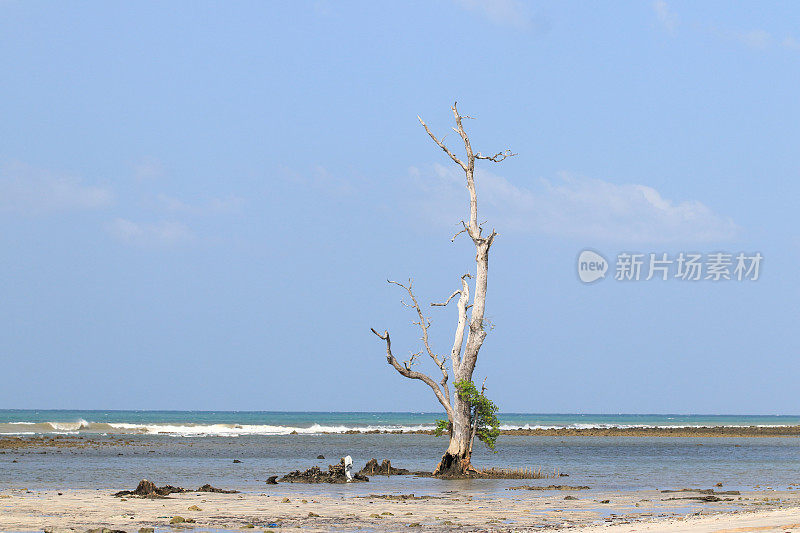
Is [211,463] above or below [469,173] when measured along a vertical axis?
below

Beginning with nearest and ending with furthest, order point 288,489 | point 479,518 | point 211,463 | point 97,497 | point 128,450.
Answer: point 479,518, point 97,497, point 288,489, point 211,463, point 128,450

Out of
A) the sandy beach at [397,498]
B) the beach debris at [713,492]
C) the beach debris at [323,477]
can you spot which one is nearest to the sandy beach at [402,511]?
the sandy beach at [397,498]

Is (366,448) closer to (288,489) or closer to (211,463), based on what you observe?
(211,463)

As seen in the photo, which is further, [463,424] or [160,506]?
[463,424]

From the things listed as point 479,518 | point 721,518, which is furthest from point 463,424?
point 721,518

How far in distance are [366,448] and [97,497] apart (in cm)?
3046

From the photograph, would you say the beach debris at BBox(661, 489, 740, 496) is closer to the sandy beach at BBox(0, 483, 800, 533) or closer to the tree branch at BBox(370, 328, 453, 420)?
the sandy beach at BBox(0, 483, 800, 533)

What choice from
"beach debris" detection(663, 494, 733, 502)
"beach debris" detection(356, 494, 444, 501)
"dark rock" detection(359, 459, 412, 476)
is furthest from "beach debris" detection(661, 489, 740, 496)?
"dark rock" detection(359, 459, 412, 476)

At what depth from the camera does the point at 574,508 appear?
1905 cm

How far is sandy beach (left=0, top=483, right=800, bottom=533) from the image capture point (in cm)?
1523

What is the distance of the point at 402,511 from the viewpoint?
18.5m

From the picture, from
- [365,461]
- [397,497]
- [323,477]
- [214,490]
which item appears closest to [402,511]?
[397,497]

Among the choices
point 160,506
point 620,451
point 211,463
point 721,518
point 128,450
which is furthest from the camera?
point 620,451

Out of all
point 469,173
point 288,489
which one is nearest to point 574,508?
point 288,489
